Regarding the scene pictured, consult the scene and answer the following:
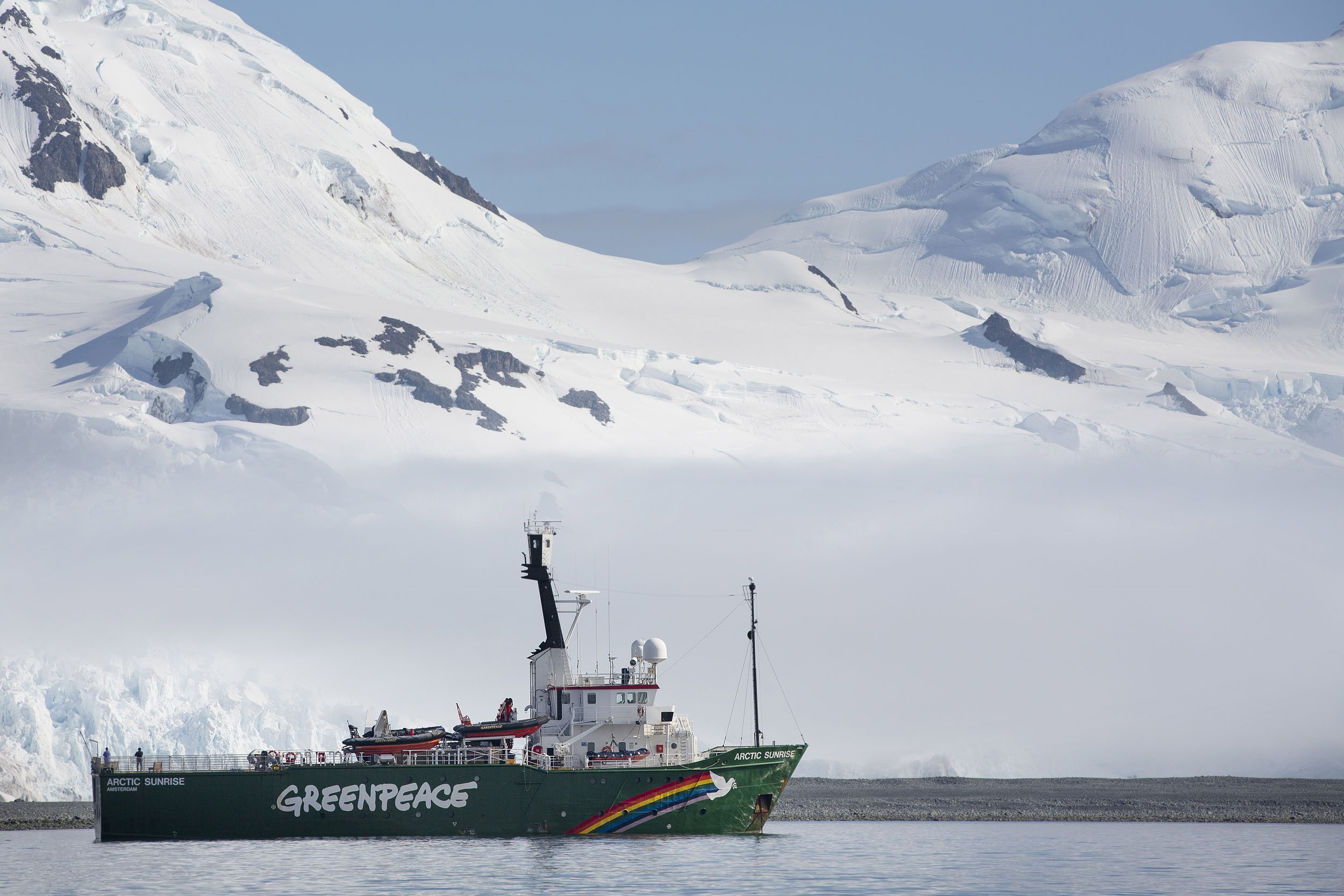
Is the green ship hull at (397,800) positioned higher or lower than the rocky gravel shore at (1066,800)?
higher

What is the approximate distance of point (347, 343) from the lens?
169875 mm

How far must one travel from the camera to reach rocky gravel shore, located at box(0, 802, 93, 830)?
68.7 metres

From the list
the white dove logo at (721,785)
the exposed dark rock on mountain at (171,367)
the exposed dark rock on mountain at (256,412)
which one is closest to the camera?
the white dove logo at (721,785)

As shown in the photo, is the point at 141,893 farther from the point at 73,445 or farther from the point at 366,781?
the point at 73,445

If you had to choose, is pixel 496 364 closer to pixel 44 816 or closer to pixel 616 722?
pixel 44 816

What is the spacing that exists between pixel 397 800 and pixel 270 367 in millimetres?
112333

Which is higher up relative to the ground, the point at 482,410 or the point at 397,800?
the point at 482,410

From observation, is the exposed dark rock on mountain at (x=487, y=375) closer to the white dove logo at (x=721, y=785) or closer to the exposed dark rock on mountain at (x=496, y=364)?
the exposed dark rock on mountain at (x=496, y=364)

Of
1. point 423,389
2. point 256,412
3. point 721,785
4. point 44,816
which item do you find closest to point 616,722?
point 721,785

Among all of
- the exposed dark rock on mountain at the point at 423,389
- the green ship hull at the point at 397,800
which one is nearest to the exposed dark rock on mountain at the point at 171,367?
the exposed dark rock on mountain at the point at 423,389

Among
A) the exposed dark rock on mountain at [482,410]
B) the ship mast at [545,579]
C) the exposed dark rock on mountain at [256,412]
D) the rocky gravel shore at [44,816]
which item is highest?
the exposed dark rock on mountain at [482,410]

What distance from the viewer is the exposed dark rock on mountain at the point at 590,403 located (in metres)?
181

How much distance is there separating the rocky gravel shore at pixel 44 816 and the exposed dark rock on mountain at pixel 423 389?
90882mm

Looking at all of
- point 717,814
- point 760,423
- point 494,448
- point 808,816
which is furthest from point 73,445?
point 717,814
